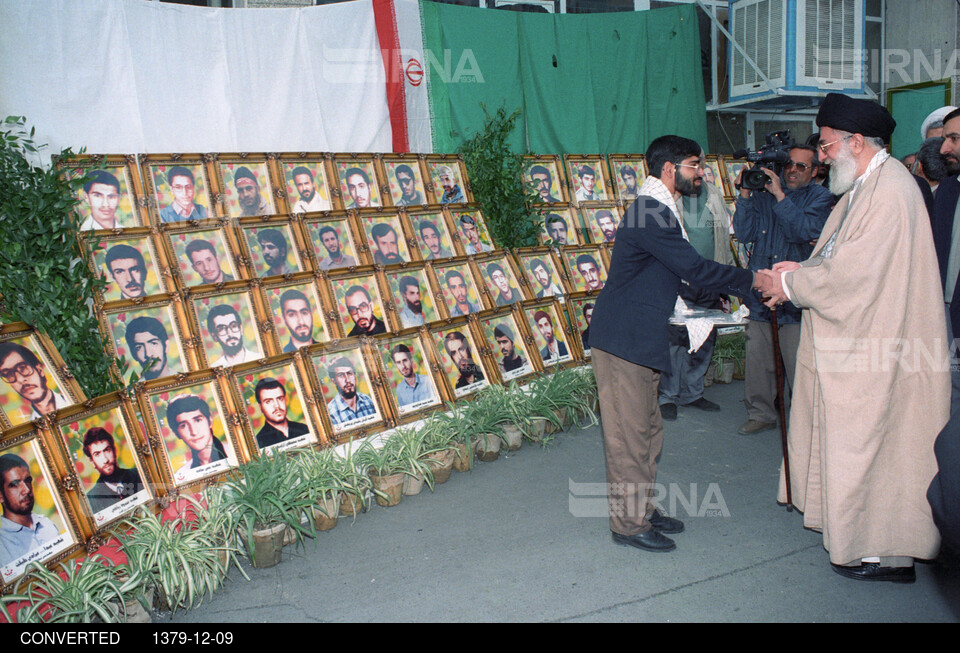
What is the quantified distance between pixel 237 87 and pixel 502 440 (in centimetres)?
367

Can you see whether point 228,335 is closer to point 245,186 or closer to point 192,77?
point 245,186

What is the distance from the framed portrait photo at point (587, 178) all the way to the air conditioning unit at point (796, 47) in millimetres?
3038

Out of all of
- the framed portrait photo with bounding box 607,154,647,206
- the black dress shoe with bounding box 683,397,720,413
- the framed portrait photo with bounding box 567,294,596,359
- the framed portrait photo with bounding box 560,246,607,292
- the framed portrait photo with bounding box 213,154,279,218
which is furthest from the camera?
the framed portrait photo with bounding box 607,154,647,206

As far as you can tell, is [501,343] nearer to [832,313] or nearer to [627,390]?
[627,390]

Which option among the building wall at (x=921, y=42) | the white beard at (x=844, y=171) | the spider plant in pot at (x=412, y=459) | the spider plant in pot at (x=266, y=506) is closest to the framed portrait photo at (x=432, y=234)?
the spider plant in pot at (x=412, y=459)

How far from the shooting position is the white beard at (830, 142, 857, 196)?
Answer: 10.8 ft

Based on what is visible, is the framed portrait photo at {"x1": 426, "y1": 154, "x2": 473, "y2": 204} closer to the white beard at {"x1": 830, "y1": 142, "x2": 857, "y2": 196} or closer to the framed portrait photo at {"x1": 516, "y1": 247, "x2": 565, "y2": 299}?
the framed portrait photo at {"x1": 516, "y1": 247, "x2": 565, "y2": 299}

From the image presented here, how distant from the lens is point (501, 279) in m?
6.04

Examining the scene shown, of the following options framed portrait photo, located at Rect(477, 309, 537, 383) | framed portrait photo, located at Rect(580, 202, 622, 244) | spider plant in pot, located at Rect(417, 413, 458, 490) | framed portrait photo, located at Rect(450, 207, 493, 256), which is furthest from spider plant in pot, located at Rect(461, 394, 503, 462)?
framed portrait photo, located at Rect(580, 202, 622, 244)

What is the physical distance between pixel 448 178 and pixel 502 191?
514 mm

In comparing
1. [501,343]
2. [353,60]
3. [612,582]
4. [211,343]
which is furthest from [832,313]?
[353,60]

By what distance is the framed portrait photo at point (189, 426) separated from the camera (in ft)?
13.0

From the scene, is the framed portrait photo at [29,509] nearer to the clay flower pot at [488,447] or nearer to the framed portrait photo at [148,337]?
the framed portrait photo at [148,337]

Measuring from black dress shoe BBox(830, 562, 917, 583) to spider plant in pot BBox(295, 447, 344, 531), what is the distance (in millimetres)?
2618
